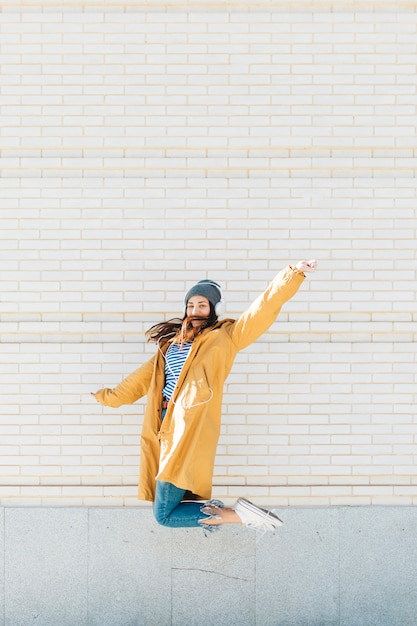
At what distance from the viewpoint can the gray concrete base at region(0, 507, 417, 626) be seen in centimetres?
549

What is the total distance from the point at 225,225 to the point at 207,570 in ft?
8.87

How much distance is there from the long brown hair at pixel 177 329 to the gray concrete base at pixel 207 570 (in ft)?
4.74

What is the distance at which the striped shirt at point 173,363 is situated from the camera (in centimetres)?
492

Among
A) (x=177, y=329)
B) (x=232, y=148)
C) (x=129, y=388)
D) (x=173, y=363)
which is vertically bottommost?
(x=129, y=388)

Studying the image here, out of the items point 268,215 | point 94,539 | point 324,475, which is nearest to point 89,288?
point 268,215

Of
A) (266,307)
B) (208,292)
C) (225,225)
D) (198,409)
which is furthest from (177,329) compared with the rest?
(225,225)

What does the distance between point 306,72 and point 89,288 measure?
7.93ft

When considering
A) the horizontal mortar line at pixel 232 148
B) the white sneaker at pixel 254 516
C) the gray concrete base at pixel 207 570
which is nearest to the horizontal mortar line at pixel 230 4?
the horizontal mortar line at pixel 232 148

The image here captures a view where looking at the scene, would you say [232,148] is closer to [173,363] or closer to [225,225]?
[225,225]

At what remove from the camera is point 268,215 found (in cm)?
555

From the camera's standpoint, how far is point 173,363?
495cm

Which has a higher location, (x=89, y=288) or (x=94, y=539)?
(x=89, y=288)

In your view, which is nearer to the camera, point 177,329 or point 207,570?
point 177,329

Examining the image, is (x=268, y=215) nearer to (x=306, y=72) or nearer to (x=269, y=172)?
(x=269, y=172)
